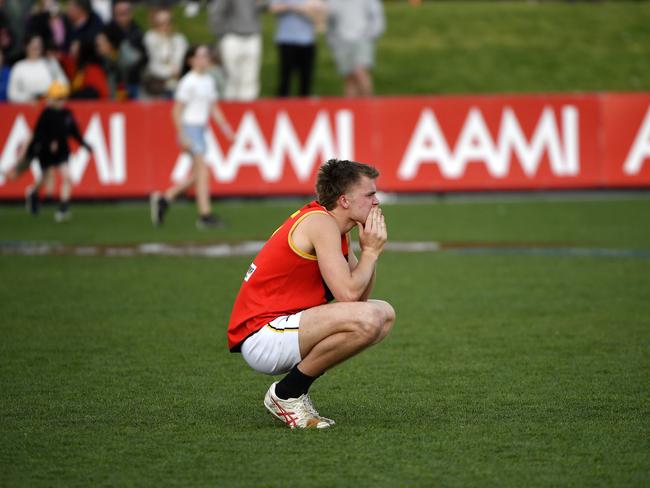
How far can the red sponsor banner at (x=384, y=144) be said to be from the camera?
65.6 ft

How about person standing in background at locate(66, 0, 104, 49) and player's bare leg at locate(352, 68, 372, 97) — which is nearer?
person standing in background at locate(66, 0, 104, 49)

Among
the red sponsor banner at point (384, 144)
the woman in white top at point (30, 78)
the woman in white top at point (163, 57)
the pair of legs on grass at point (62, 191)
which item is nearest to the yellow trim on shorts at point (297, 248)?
the pair of legs on grass at point (62, 191)

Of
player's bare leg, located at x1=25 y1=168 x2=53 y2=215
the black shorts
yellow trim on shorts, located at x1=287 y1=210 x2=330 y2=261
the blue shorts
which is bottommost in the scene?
player's bare leg, located at x1=25 y1=168 x2=53 y2=215

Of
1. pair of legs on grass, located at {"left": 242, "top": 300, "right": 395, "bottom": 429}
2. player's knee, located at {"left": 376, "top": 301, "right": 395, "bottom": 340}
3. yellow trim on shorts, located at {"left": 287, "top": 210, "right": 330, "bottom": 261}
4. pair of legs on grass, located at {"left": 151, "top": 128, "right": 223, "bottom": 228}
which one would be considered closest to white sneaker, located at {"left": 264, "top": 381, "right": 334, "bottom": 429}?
pair of legs on grass, located at {"left": 242, "top": 300, "right": 395, "bottom": 429}

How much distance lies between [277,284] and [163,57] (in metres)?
15.2

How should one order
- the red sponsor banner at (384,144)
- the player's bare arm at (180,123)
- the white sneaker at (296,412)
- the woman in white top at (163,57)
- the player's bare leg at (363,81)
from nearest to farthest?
1. the white sneaker at (296,412)
2. the player's bare arm at (180,123)
3. the red sponsor banner at (384,144)
4. the woman in white top at (163,57)
5. the player's bare leg at (363,81)

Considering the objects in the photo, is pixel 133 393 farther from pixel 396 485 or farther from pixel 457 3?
pixel 457 3

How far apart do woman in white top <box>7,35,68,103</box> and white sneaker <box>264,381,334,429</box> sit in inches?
556

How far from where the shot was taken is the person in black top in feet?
59.8

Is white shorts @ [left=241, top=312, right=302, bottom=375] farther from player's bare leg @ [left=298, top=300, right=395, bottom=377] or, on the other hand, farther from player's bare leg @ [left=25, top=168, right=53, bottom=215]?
player's bare leg @ [left=25, top=168, right=53, bottom=215]

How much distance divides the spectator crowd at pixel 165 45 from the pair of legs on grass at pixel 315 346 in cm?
1411

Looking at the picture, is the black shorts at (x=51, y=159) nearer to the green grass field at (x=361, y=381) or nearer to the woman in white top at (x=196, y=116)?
the woman in white top at (x=196, y=116)

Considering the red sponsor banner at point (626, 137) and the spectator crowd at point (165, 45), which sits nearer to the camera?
the red sponsor banner at point (626, 137)

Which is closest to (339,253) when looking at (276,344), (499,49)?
(276,344)
